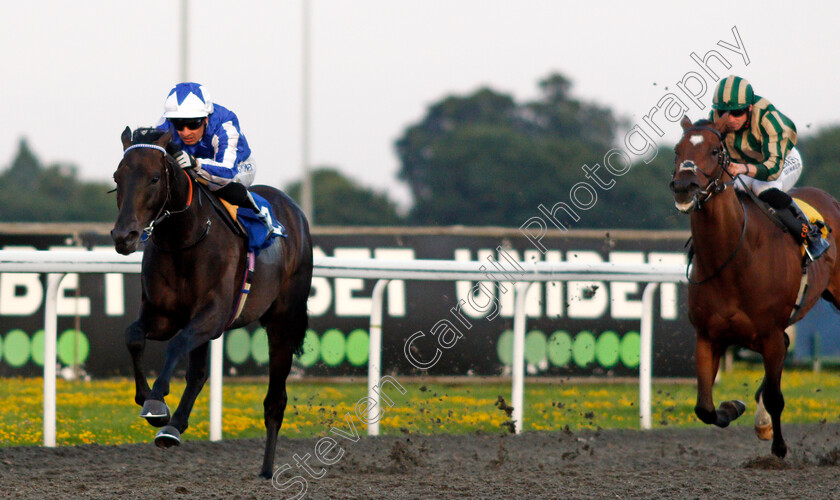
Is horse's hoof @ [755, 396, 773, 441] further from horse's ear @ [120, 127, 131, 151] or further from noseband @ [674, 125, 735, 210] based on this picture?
horse's ear @ [120, 127, 131, 151]

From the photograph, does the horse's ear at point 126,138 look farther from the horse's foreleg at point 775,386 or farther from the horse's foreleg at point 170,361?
the horse's foreleg at point 775,386

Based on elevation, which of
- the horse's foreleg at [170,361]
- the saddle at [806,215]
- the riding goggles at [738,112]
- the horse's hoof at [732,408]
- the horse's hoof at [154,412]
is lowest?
the horse's hoof at [732,408]

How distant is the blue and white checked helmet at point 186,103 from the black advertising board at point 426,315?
4.06m

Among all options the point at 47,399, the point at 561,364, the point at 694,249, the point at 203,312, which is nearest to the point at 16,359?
the point at 47,399

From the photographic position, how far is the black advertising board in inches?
372

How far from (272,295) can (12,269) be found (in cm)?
139

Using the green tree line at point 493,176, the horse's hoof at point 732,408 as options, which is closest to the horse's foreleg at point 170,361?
the horse's hoof at point 732,408

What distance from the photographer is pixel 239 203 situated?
532 cm

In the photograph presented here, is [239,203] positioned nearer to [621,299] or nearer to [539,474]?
[539,474]

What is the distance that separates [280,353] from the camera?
19.4 feet

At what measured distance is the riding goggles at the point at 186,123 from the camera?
5199 mm

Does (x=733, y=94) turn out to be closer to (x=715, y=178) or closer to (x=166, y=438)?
(x=715, y=178)

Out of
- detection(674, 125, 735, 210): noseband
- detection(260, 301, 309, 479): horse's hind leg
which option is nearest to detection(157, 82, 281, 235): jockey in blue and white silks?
detection(260, 301, 309, 479): horse's hind leg

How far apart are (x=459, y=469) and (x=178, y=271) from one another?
1779 millimetres
